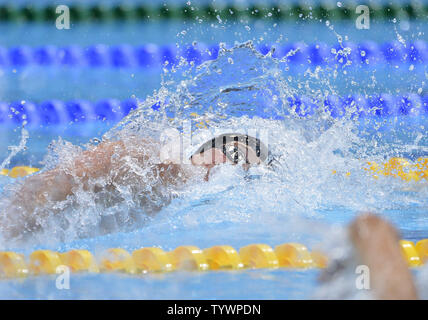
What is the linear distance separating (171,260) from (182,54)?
9.46 feet

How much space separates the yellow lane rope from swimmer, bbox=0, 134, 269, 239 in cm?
27

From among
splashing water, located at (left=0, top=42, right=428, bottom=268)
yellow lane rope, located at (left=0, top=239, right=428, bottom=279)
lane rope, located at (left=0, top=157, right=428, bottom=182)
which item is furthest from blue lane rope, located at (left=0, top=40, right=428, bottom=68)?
yellow lane rope, located at (left=0, top=239, right=428, bottom=279)

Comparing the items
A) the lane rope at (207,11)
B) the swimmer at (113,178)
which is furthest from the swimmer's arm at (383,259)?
the lane rope at (207,11)

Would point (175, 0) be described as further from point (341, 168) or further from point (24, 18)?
point (341, 168)

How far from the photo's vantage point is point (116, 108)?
13.0ft

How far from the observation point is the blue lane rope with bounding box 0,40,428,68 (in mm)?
4102

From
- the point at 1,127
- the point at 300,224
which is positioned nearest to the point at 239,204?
the point at 300,224

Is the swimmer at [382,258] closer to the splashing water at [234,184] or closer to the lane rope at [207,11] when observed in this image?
the splashing water at [234,184]

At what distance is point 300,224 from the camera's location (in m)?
1.77

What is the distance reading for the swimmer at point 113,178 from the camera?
1.76 meters

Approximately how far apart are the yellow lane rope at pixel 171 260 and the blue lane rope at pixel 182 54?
9.10 feet

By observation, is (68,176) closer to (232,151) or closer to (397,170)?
(232,151)

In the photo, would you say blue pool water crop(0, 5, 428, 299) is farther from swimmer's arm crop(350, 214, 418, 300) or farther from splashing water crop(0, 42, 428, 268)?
swimmer's arm crop(350, 214, 418, 300)

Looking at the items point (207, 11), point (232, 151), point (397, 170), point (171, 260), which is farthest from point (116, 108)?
point (171, 260)
